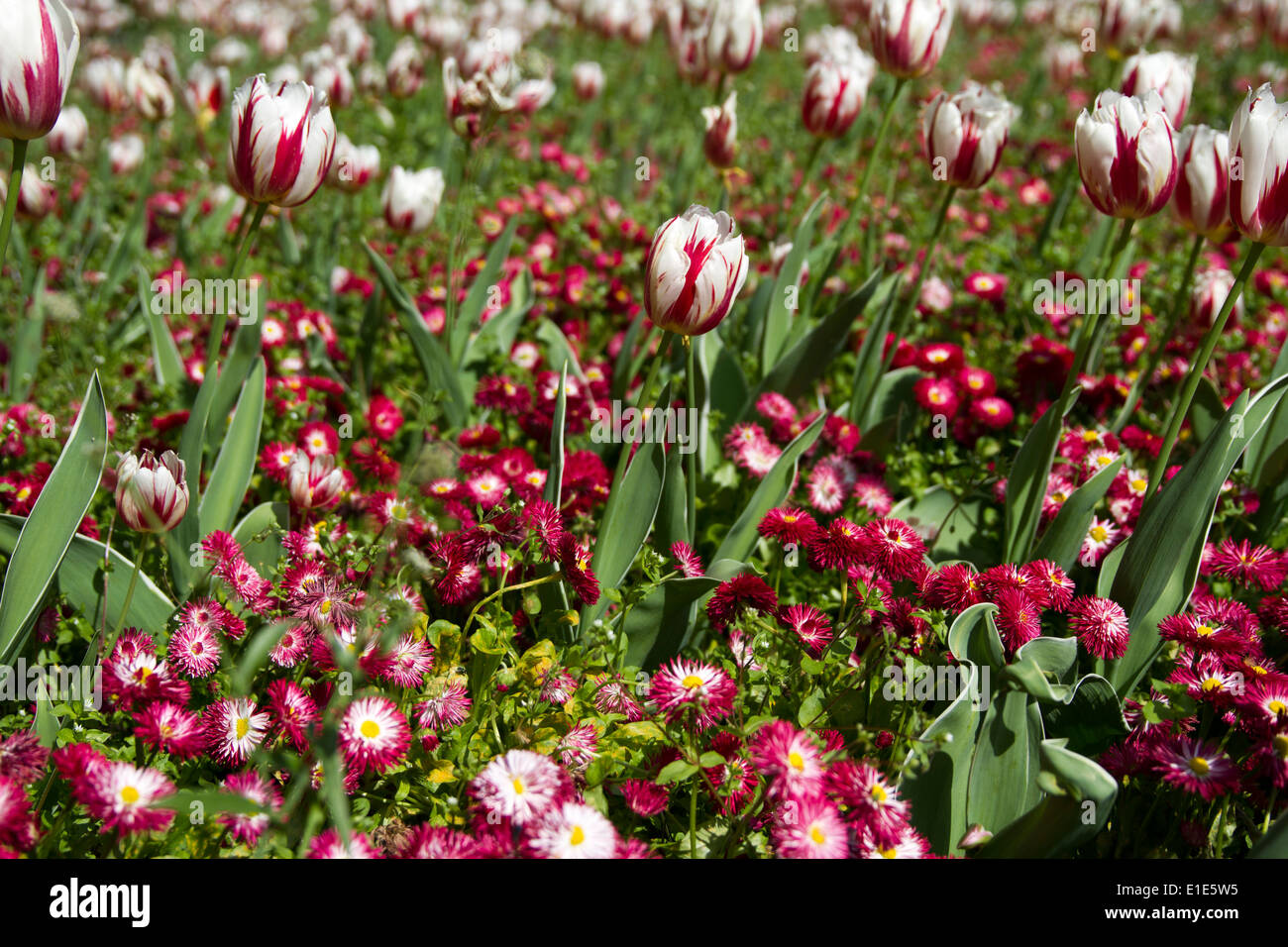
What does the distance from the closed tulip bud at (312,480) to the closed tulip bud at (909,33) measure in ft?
5.07

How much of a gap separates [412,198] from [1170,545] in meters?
1.93

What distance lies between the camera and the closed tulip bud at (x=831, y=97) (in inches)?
101

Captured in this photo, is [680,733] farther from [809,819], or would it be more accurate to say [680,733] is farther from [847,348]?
[847,348]

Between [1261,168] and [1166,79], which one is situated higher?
[1166,79]

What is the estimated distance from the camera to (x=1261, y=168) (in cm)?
147

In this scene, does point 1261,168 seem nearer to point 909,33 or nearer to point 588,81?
point 909,33

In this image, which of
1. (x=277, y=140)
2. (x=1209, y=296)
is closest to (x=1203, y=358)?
(x=1209, y=296)

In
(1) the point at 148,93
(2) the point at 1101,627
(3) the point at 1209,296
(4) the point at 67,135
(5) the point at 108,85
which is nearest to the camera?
(2) the point at 1101,627

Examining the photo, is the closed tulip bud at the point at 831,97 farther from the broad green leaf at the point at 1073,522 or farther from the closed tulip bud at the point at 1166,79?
the broad green leaf at the point at 1073,522

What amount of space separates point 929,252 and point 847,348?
83cm

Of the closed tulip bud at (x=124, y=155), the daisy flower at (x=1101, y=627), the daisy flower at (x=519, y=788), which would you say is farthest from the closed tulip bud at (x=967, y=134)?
the closed tulip bud at (x=124, y=155)

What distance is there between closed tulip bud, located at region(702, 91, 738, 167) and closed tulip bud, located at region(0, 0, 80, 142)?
1.77 meters
